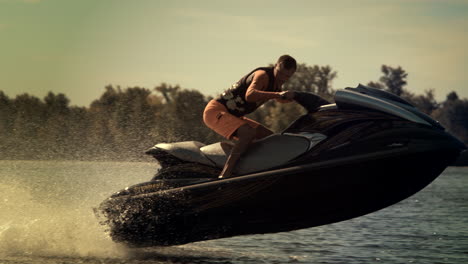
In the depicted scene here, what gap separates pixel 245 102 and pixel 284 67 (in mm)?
592

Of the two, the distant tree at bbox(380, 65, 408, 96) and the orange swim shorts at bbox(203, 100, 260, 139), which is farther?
the distant tree at bbox(380, 65, 408, 96)

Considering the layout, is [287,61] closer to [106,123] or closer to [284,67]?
[284,67]

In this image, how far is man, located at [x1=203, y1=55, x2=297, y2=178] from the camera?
7.24 m

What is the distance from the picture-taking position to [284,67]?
7.24m

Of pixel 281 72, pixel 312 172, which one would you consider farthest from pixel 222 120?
pixel 312 172

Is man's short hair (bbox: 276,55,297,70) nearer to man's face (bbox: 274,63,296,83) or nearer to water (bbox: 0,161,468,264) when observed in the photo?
man's face (bbox: 274,63,296,83)

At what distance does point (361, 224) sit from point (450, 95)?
94890 mm

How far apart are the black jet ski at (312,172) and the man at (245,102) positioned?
0.42 feet

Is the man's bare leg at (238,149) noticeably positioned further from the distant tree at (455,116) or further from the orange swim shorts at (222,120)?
the distant tree at (455,116)

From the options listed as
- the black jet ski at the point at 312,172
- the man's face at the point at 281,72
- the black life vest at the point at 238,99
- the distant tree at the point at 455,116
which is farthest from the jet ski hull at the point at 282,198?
the distant tree at the point at 455,116

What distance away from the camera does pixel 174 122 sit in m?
34.0

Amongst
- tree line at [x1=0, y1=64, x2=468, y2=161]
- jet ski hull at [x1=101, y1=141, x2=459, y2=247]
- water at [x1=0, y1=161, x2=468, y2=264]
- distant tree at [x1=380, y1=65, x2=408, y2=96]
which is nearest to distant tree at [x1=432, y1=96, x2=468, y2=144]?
distant tree at [x1=380, y1=65, x2=408, y2=96]

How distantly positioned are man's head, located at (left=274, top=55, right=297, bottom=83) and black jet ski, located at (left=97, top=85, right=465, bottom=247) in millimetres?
221

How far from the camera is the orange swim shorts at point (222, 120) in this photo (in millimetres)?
7574
